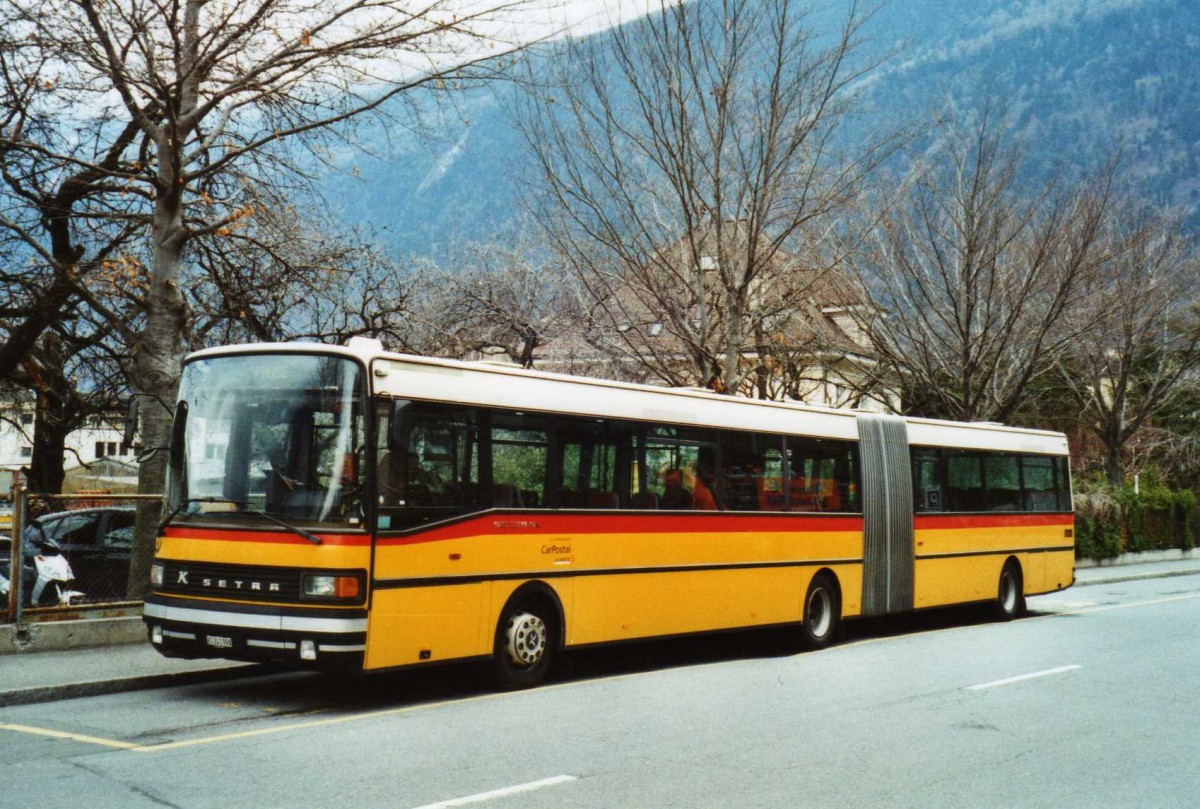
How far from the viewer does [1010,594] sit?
68.2 ft

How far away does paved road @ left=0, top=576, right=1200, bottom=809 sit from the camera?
7046 millimetres

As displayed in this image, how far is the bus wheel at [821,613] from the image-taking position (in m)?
16.0

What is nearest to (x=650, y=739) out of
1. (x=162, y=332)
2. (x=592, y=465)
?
(x=592, y=465)

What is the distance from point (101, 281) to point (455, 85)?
23.4 ft

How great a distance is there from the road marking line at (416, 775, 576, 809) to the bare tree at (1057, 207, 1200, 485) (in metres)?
26.2

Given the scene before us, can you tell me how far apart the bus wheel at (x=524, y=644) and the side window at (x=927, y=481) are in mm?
8100

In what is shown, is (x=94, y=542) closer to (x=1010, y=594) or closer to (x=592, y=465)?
(x=592, y=465)

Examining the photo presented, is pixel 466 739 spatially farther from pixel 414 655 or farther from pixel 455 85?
pixel 455 85

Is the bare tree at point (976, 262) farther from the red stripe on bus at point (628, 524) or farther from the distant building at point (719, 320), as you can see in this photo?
the red stripe on bus at point (628, 524)

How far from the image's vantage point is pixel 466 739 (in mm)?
8734

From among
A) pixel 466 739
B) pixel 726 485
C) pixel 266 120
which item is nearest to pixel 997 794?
pixel 466 739

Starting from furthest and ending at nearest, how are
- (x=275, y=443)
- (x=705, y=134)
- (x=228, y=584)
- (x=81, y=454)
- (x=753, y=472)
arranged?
(x=81, y=454) → (x=705, y=134) → (x=753, y=472) → (x=275, y=443) → (x=228, y=584)

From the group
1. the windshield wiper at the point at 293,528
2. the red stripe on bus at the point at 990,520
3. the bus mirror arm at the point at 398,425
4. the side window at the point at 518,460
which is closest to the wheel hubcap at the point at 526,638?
the side window at the point at 518,460

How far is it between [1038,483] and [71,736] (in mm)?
16933
